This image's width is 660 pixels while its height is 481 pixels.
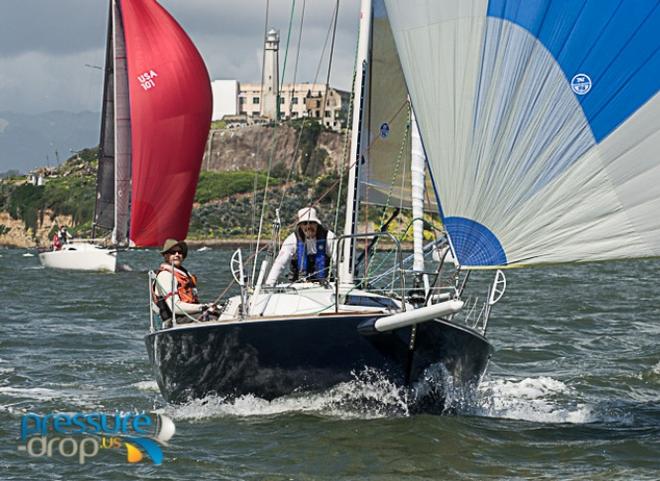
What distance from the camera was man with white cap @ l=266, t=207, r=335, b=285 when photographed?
9.65 meters

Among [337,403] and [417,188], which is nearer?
[337,403]

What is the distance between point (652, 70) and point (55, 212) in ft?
290

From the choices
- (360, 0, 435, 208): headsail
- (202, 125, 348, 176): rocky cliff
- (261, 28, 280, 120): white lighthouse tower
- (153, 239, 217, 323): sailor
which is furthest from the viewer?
(261, 28, 280, 120): white lighthouse tower

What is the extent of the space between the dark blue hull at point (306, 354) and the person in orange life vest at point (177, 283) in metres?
0.45

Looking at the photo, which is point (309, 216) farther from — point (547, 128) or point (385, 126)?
point (547, 128)

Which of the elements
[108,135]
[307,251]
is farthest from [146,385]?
[108,135]

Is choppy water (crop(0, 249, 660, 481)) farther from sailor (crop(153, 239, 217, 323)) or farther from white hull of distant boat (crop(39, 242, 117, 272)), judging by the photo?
white hull of distant boat (crop(39, 242, 117, 272))

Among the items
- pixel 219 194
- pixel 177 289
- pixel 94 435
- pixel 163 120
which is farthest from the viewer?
pixel 219 194

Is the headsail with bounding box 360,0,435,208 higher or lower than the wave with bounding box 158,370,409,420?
higher

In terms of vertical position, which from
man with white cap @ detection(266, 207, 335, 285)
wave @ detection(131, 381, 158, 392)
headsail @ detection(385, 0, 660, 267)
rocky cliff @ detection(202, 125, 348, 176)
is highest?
rocky cliff @ detection(202, 125, 348, 176)

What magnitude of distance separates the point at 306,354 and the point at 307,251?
4.39 feet

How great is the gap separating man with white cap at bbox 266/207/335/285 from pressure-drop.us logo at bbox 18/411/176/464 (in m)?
1.54

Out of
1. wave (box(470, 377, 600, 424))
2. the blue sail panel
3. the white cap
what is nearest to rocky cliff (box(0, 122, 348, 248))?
wave (box(470, 377, 600, 424))

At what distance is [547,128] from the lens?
7.32m
